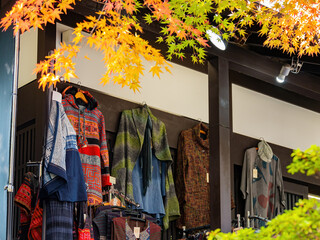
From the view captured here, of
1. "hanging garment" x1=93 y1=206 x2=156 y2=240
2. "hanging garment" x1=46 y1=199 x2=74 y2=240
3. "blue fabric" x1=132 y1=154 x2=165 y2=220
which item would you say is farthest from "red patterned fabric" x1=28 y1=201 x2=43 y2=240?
"blue fabric" x1=132 y1=154 x2=165 y2=220

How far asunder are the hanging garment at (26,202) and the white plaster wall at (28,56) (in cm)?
135

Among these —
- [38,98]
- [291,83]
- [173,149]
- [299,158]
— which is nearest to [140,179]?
[173,149]

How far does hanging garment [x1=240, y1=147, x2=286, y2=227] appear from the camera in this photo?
949cm

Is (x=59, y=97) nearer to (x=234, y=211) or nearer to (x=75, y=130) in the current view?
(x=75, y=130)

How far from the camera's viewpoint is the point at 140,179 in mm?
8219

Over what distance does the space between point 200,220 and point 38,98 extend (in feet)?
8.17

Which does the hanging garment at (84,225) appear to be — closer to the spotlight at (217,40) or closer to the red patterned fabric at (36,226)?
the red patterned fabric at (36,226)

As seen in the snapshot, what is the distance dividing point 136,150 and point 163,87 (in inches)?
42.9

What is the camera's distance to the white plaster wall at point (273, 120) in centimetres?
986

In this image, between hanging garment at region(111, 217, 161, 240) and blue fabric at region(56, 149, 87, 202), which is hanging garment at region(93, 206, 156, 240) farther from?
blue fabric at region(56, 149, 87, 202)

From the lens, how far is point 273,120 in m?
10.4

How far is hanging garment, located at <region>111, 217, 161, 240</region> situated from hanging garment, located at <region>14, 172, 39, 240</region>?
2.82 ft

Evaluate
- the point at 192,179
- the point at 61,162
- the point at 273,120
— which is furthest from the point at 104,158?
the point at 273,120

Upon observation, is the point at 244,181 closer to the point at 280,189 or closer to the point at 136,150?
the point at 280,189
